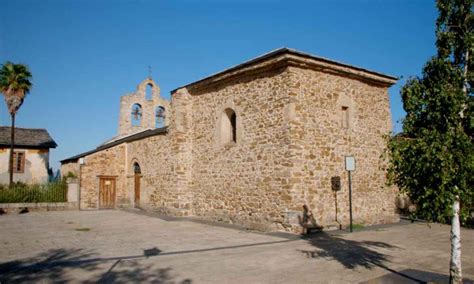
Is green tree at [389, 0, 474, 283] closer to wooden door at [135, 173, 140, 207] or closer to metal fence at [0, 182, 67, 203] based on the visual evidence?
wooden door at [135, 173, 140, 207]

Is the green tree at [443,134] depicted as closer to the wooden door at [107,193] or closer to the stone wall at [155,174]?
the stone wall at [155,174]

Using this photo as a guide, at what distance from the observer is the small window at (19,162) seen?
1045 inches

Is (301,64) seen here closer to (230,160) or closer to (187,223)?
(230,160)

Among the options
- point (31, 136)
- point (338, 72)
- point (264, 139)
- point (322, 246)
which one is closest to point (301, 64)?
point (338, 72)

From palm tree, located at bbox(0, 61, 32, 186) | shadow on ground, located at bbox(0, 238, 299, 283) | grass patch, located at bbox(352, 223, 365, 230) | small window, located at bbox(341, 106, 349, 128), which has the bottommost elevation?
grass patch, located at bbox(352, 223, 365, 230)

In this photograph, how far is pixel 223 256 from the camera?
279 inches

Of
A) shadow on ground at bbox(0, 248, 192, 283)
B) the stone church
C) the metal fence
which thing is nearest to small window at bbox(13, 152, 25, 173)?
the metal fence

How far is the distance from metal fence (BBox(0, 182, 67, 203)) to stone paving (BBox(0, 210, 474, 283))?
8.06m

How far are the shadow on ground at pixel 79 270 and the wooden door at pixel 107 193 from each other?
12.5 meters

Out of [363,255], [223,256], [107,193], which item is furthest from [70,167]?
[363,255]

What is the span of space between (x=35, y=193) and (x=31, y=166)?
10375mm

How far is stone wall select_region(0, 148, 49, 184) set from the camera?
85.4 ft

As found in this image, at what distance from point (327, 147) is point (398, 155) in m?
5.97

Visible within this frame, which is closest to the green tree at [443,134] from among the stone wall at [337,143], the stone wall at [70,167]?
the stone wall at [337,143]
